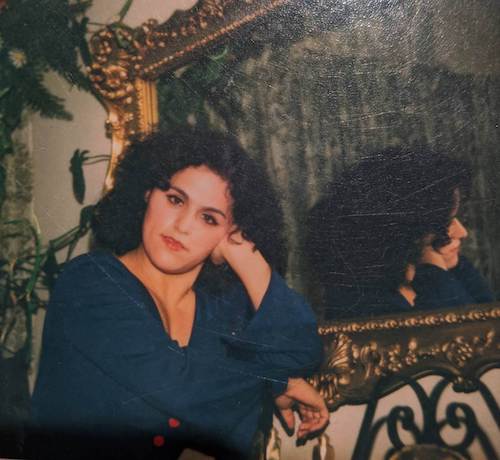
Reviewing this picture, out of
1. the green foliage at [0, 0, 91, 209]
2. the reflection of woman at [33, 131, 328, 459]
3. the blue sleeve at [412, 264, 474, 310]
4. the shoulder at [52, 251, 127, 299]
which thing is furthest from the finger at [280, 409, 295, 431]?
the green foliage at [0, 0, 91, 209]

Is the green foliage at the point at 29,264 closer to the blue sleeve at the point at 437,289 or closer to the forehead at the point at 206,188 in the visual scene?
the forehead at the point at 206,188

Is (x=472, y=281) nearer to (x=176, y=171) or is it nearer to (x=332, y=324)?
(x=332, y=324)

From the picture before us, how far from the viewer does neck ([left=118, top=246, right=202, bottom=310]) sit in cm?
150

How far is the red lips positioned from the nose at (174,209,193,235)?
3 cm

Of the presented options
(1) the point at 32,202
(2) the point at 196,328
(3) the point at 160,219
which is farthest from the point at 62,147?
(2) the point at 196,328

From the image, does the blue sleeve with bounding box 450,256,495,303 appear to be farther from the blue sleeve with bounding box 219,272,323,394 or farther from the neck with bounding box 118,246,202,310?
the neck with bounding box 118,246,202,310

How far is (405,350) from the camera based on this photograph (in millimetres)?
1424

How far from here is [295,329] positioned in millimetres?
1457

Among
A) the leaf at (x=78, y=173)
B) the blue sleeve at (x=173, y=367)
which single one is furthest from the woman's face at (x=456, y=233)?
the leaf at (x=78, y=173)

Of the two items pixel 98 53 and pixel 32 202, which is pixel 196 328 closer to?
pixel 32 202

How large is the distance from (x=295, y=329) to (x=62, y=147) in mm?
650

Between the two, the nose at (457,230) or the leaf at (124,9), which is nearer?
the nose at (457,230)

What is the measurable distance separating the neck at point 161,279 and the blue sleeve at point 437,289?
46 centimetres

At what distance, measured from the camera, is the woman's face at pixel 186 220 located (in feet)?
4.84
